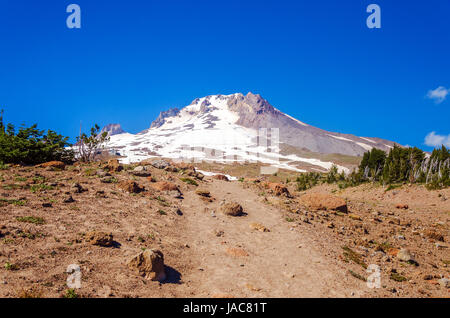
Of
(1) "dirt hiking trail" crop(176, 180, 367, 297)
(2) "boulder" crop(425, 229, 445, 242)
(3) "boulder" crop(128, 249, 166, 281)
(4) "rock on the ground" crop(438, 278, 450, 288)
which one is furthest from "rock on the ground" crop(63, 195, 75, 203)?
(2) "boulder" crop(425, 229, 445, 242)

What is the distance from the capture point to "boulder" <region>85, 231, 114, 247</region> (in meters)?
10.3

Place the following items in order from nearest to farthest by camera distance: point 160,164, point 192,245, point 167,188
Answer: point 192,245
point 167,188
point 160,164

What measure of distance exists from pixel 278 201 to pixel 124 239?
14922 millimetres

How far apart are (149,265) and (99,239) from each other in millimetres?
2829

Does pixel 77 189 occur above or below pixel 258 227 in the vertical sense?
above

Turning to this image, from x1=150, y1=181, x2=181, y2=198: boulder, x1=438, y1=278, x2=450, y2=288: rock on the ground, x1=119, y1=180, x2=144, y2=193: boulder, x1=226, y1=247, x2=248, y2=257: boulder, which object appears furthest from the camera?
x1=150, y1=181, x2=181, y2=198: boulder

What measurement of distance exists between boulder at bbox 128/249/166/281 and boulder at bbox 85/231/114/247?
1829 millimetres

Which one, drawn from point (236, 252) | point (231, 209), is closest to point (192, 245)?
point (236, 252)

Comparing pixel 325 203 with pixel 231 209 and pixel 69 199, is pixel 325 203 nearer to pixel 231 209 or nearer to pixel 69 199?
pixel 231 209

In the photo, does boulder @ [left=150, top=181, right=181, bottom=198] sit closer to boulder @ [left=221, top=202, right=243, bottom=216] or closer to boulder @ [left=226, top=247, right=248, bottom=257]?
boulder @ [left=221, top=202, right=243, bottom=216]

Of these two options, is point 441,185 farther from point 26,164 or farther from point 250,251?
point 26,164

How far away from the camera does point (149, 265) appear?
901 centimetres
